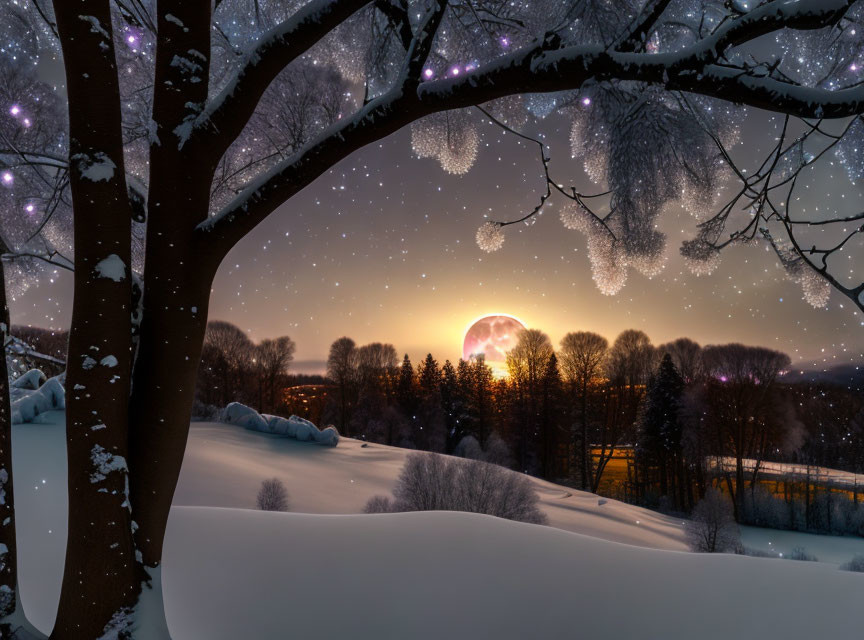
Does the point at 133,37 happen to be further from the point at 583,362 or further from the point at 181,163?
the point at 583,362

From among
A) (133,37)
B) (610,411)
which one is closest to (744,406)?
(610,411)

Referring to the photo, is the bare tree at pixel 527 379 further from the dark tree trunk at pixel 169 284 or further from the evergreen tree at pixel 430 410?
the dark tree trunk at pixel 169 284

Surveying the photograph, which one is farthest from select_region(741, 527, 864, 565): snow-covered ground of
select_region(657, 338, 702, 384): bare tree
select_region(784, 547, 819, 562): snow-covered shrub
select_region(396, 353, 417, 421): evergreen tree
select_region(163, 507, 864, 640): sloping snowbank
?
select_region(396, 353, 417, 421): evergreen tree

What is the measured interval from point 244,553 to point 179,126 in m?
2.45

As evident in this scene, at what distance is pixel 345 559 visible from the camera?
8.86 ft

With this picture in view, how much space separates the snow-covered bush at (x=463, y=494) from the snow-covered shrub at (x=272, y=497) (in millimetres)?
1890

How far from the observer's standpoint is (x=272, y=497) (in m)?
9.67

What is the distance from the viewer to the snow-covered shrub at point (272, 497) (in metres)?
9.51

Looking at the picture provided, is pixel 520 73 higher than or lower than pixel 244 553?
higher

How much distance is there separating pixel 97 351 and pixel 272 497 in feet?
29.3

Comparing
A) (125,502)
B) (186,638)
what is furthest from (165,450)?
(186,638)

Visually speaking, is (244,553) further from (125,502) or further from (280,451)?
(280,451)

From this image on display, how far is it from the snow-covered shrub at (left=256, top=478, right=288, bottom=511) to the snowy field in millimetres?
6181

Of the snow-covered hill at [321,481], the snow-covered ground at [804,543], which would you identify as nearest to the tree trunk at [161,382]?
the snow-covered hill at [321,481]
